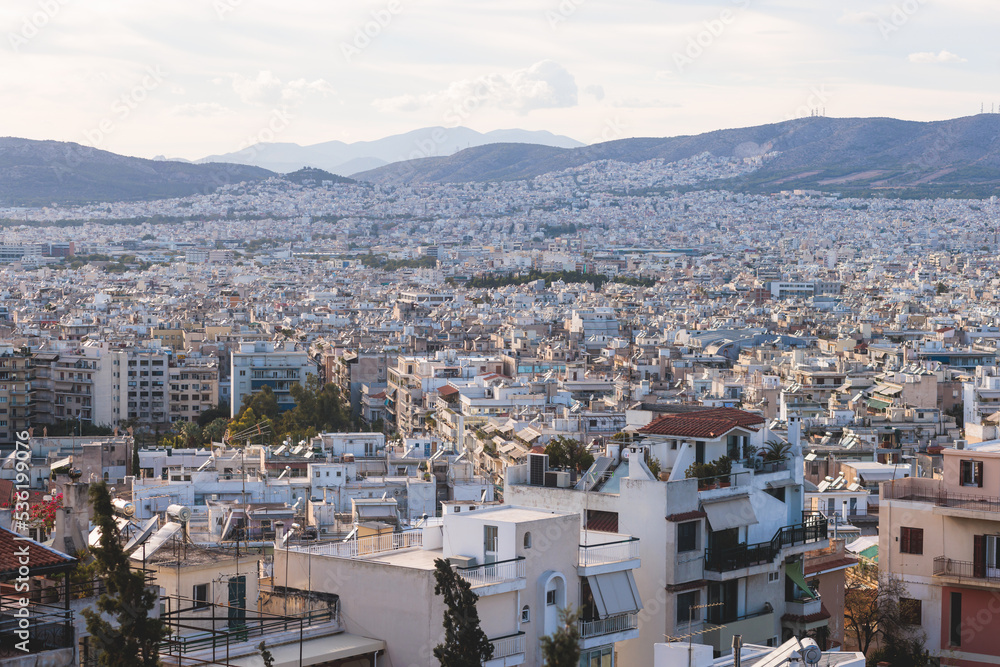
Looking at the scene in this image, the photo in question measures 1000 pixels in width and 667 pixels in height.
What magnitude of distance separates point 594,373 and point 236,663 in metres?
33.2

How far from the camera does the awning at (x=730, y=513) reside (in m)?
10.1

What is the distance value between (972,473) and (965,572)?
71 centimetres

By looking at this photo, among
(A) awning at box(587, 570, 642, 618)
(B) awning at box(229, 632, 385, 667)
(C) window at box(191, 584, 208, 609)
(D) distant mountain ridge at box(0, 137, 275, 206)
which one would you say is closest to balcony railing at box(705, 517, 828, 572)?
(A) awning at box(587, 570, 642, 618)

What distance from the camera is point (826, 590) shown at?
11.4 meters

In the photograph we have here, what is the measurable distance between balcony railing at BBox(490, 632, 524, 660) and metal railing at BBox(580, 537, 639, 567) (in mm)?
759

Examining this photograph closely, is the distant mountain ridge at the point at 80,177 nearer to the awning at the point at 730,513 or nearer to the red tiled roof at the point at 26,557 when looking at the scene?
the awning at the point at 730,513

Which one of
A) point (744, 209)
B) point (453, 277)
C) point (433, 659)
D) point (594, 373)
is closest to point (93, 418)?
Answer: point (594, 373)

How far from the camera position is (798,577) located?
10.9m

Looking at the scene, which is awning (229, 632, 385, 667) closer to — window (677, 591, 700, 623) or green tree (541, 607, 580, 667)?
green tree (541, 607, 580, 667)

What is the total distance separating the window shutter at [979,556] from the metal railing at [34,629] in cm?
668

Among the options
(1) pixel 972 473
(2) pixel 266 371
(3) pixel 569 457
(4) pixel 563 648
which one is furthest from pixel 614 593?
(2) pixel 266 371

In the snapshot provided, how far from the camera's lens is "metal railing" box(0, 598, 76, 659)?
6.72 metres

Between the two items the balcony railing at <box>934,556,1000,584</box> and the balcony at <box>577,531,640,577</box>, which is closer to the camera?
the balcony at <box>577,531,640,577</box>

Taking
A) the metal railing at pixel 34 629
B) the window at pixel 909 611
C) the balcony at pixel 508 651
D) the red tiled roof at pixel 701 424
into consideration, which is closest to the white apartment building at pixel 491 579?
the balcony at pixel 508 651
